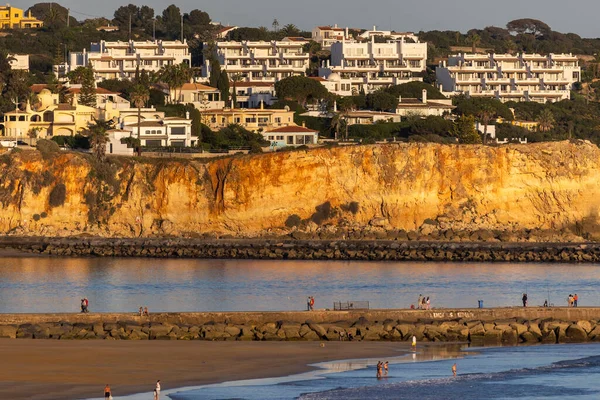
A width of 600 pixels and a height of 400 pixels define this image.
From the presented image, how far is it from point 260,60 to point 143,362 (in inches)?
2962

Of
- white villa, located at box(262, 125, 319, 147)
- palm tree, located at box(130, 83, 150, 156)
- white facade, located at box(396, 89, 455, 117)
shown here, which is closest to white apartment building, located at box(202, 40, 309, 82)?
white facade, located at box(396, 89, 455, 117)

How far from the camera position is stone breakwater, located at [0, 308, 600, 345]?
36469 mm

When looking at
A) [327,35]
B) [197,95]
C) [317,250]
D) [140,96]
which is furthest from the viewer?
[327,35]

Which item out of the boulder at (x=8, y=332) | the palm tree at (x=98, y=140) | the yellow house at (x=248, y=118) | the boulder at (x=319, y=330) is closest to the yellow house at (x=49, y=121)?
the palm tree at (x=98, y=140)

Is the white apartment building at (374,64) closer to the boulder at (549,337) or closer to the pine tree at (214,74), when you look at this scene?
the pine tree at (214,74)

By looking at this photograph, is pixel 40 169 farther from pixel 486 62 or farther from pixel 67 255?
pixel 486 62

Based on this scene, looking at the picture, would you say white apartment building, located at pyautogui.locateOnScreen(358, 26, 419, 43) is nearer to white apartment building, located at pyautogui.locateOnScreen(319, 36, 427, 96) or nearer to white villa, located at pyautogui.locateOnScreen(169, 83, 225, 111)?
white apartment building, located at pyautogui.locateOnScreen(319, 36, 427, 96)

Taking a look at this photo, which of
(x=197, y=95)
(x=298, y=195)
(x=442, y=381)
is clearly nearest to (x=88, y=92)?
(x=197, y=95)

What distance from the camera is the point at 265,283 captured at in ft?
170

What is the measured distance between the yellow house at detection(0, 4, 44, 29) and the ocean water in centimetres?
11578

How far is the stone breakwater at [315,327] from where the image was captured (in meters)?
36.5

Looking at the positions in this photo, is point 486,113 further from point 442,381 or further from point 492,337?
point 442,381

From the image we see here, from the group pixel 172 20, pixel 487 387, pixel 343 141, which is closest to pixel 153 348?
pixel 487 387

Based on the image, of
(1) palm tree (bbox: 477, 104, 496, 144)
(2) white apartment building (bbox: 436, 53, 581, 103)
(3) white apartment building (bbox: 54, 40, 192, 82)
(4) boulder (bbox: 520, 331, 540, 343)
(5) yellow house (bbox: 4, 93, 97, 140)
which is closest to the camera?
(4) boulder (bbox: 520, 331, 540, 343)
